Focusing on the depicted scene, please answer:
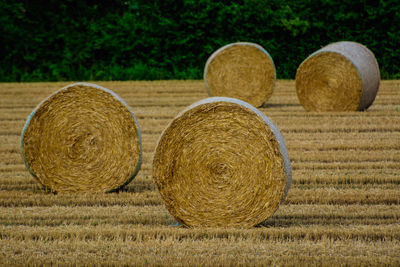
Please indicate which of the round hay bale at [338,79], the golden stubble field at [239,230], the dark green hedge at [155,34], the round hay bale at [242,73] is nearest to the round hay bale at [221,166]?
the golden stubble field at [239,230]

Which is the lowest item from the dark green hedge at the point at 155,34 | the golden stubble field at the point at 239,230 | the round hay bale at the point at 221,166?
the dark green hedge at the point at 155,34

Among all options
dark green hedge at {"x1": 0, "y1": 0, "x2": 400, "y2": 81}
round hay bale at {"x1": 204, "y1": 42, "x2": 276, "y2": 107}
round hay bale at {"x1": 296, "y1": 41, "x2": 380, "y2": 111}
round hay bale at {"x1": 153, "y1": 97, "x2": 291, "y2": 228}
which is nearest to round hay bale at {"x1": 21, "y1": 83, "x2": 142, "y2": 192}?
round hay bale at {"x1": 153, "y1": 97, "x2": 291, "y2": 228}

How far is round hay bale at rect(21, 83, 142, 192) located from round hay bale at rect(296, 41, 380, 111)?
552cm

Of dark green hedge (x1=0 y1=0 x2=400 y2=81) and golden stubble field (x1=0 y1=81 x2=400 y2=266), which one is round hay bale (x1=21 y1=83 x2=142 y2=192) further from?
dark green hedge (x1=0 y1=0 x2=400 y2=81)

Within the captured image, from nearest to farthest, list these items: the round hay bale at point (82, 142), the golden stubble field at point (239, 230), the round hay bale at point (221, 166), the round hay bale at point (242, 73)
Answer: the golden stubble field at point (239, 230)
the round hay bale at point (221, 166)
the round hay bale at point (82, 142)
the round hay bale at point (242, 73)

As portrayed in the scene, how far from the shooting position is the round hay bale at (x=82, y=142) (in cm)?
596

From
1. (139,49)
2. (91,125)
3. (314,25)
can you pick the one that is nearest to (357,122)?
(91,125)

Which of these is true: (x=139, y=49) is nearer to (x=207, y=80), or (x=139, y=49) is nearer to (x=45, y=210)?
(x=207, y=80)

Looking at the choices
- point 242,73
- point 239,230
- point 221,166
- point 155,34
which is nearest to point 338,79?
point 242,73

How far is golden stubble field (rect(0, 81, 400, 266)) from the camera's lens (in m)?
4.00

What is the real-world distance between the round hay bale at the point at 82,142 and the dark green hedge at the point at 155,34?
437 inches

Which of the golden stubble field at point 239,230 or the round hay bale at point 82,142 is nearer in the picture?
the golden stubble field at point 239,230

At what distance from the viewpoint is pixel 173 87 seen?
14906mm

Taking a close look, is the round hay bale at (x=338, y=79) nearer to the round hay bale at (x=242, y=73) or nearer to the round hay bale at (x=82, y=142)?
the round hay bale at (x=242, y=73)
